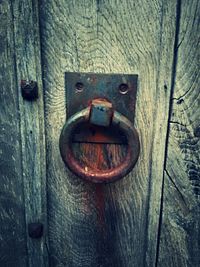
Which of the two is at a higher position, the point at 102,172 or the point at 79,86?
the point at 79,86

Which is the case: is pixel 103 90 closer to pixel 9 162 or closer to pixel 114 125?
pixel 114 125

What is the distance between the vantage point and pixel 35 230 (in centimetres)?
74

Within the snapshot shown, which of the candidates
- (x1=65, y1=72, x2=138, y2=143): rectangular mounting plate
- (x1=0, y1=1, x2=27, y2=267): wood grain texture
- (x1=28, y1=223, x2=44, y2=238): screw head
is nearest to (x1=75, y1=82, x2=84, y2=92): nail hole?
(x1=65, y1=72, x2=138, y2=143): rectangular mounting plate

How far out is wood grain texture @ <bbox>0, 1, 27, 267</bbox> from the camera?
632 millimetres

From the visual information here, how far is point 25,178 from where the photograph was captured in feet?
2.34

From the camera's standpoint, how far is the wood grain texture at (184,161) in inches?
24.0

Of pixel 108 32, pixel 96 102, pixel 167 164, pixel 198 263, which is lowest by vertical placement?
pixel 198 263

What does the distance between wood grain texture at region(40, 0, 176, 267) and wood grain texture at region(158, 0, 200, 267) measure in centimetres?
2

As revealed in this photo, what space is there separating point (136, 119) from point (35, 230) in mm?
361

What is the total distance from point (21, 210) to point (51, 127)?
224 millimetres

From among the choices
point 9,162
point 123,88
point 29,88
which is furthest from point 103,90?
point 9,162

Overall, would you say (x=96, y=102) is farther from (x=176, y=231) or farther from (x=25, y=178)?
(x=176, y=231)

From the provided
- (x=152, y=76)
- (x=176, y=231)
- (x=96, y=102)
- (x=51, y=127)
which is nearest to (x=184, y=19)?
(x=152, y=76)

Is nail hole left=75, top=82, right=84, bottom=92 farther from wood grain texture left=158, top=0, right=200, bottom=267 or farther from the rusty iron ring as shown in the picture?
wood grain texture left=158, top=0, right=200, bottom=267
